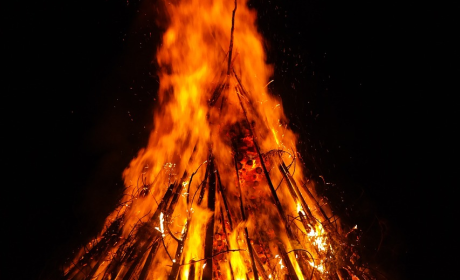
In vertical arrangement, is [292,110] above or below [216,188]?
above

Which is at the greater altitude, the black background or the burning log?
the black background

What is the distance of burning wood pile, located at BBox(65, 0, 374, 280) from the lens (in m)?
1.44

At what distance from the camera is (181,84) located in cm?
223

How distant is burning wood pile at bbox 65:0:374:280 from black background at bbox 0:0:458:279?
1.91ft

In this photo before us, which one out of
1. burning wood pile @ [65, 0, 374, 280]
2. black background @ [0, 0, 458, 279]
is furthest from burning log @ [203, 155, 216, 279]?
black background @ [0, 0, 458, 279]

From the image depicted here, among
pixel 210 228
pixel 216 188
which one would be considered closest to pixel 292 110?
pixel 216 188

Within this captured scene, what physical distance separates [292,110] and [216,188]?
6.12ft

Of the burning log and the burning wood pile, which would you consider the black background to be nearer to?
the burning wood pile

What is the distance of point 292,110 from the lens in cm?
328

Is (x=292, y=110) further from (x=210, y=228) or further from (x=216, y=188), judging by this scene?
(x=210, y=228)

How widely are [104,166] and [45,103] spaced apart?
31.3 inches

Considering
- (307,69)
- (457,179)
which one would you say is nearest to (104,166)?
(307,69)

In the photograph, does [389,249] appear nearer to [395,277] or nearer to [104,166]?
[395,277]

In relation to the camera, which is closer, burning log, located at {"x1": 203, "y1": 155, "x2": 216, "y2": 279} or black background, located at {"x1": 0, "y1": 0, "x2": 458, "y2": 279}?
burning log, located at {"x1": 203, "y1": 155, "x2": 216, "y2": 279}
